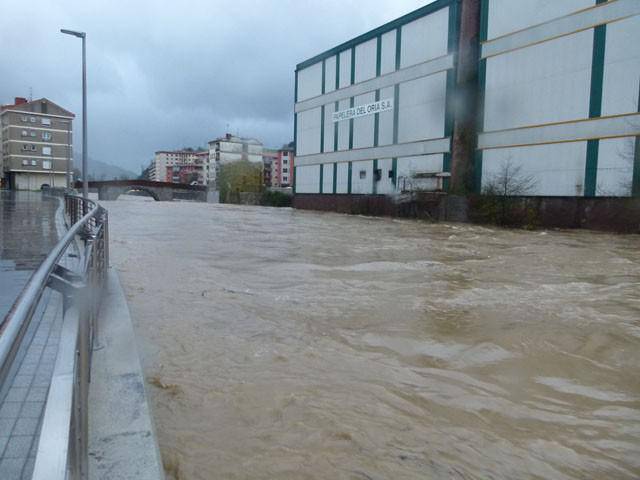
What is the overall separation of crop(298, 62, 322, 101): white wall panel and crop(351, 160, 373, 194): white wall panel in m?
7.86

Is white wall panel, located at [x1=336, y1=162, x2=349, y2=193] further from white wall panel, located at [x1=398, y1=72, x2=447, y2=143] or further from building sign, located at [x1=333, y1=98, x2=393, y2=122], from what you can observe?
white wall panel, located at [x1=398, y1=72, x2=447, y2=143]

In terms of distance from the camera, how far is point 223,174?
86.7m

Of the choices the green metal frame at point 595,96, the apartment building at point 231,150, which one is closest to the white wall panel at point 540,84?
the green metal frame at point 595,96

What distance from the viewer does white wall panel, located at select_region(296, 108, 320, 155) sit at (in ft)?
135

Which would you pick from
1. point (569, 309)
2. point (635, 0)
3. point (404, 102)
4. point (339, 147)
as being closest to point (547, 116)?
point (635, 0)

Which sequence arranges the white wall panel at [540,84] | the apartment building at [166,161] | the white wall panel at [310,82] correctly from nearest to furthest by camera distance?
the white wall panel at [540,84]
the white wall panel at [310,82]
the apartment building at [166,161]

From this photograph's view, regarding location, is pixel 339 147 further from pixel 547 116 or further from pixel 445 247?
pixel 445 247

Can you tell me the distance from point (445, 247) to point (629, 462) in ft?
40.1

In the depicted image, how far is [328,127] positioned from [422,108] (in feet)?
32.6

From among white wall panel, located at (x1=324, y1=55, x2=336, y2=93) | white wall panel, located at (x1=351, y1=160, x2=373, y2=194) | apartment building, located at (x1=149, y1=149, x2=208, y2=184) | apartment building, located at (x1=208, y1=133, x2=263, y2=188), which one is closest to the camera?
white wall panel, located at (x1=351, y1=160, x2=373, y2=194)

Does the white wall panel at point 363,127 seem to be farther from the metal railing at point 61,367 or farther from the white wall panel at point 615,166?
the metal railing at point 61,367

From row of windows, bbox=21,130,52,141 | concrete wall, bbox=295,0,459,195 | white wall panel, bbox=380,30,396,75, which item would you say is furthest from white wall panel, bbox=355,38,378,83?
row of windows, bbox=21,130,52,141

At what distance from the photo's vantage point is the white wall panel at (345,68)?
123ft

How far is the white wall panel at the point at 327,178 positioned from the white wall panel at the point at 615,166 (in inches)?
797
